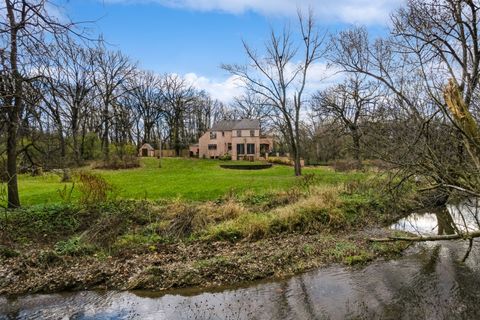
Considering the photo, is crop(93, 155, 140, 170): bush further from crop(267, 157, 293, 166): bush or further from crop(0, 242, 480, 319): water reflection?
crop(0, 242, 480, 319): water reflection

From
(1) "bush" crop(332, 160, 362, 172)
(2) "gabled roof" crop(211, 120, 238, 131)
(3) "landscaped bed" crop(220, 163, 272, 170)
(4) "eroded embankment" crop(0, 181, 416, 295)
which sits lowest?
(4) "eroded embankment" crop(0, 181, 416, 295)

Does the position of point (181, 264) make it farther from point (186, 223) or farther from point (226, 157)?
point (226, 157)

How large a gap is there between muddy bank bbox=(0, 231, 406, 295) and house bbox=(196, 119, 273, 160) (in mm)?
37656

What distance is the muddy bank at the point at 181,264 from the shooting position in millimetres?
7789

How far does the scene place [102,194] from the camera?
45.4 ft

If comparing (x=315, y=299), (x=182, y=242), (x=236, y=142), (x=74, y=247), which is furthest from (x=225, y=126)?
(x=315, y=299)

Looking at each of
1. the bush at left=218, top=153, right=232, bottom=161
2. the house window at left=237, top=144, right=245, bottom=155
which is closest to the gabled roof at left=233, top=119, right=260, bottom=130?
the house window at left=237, top=144, right=245, bottom=155

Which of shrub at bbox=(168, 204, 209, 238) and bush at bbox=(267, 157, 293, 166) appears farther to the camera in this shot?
bush at bbox=(267, 157, 293, 166)

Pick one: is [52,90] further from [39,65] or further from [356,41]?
[356,41]

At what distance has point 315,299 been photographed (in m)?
6.86

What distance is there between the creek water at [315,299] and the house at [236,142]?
131ft

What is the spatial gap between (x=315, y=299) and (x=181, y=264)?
3.39 metres

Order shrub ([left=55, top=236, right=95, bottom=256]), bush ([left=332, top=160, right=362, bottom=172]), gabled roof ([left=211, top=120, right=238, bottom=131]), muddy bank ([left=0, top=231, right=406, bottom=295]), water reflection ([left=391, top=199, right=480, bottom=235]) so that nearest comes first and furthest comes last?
muddy bank ([left=0, top=231, right=406, bottom=295]), shrub ([left=55, top=236, right=95, bottom=256]), water reflection ([left=391, top=199, right=480, bottom=235]), bush ([left=332, top=160, right=362, bottom=172]), gabled roof ([left=211, top=120, right=238, bottom=131])

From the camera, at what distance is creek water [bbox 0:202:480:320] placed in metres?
6.24
